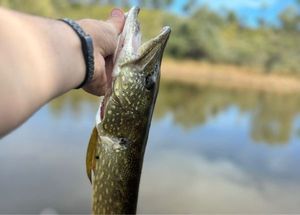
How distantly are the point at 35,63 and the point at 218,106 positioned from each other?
13.6m

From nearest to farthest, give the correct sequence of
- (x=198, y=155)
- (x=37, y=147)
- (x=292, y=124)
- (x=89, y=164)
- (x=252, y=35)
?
(x=89, y=164) → (x=37, y=147) → (x=198, y=155) → (x=292, y=124) → (x=252, y=35)

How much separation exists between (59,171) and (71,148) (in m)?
1.01

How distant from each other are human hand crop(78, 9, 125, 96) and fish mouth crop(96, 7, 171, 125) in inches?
1.7

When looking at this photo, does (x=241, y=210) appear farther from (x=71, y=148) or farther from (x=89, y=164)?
(x=89, y=164)

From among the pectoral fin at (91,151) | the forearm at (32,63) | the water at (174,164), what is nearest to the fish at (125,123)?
the pectoral fin at (91,151)

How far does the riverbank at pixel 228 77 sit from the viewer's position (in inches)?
786

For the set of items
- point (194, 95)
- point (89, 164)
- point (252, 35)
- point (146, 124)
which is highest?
point (252, 35)

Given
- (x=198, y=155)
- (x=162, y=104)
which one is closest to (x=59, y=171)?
(x=198, y=155)

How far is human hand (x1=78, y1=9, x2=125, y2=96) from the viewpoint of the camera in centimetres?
134

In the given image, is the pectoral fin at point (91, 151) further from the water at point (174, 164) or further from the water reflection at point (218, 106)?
the water reflection at point (218, 106)

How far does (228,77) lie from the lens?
2061 centimetres

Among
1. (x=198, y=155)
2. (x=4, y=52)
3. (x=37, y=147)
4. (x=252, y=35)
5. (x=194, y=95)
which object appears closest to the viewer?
(x=4, y=52)

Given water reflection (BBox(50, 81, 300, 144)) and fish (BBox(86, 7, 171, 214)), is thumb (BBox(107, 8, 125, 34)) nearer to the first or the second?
fish (BBox(86, 7, 171, 214))

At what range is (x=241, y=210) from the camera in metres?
6.05
